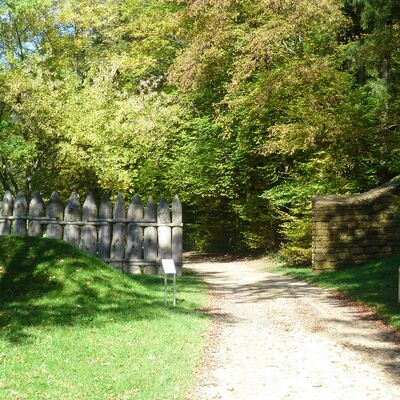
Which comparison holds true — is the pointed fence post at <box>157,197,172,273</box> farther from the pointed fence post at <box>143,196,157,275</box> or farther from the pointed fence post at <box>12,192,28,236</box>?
the pointed fence post at <box>12,192,28,236</box>

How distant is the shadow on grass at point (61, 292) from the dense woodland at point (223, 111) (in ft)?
17.9

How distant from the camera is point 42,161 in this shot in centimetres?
Answer: 2088

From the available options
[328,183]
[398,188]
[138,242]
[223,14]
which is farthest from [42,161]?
[398,188]

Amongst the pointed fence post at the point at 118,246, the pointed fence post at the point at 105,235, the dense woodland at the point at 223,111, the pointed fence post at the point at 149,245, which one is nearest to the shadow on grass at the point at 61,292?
the pointed fence post at the point at 149,245

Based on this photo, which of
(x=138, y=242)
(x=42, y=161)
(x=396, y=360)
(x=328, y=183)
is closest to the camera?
(x=396, y=360)

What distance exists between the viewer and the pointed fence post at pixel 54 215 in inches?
603

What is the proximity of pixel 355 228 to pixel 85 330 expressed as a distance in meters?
11.3

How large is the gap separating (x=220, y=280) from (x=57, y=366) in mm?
10537

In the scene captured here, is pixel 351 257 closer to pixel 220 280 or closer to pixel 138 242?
pixel 220 280

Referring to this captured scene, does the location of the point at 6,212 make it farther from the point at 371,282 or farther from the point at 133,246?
the point at 371,282

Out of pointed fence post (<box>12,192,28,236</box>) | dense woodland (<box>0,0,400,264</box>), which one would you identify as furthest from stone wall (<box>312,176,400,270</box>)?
pointed fence post (<box>12,192,28,236</box>)

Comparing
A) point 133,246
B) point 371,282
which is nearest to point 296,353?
point 371,282

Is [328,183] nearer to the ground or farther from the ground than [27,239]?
farther from the ground

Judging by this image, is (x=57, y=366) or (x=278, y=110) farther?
(x=278, y=110)
